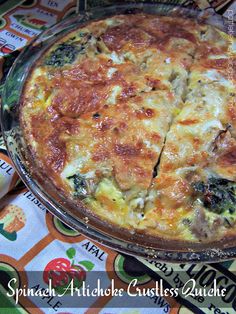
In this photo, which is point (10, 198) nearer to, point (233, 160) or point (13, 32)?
point (233, 160)

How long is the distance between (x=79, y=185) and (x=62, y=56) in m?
0.66

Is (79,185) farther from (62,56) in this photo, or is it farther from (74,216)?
(62,56)

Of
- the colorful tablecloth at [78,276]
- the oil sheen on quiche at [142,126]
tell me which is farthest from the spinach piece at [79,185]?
the colorful tablecloth at [78,276]

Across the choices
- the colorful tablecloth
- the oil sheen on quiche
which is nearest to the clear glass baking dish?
the oil sheen on quiche

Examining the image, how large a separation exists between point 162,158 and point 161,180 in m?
0.10

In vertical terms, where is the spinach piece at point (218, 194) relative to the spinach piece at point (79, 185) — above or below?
below

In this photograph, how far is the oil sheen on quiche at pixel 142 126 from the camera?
1.34 meters

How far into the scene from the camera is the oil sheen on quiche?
1345 millimetres

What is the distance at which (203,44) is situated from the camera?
75.2 inches

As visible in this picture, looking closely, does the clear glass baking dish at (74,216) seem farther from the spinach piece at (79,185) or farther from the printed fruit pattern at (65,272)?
the printed fruit pattern at (65,272)

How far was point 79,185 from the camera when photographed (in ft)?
4.55

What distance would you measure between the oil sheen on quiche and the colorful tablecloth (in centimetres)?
17

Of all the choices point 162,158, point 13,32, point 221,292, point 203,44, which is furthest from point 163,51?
point 221,292

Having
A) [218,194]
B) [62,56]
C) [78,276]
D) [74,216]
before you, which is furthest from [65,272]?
[62,56]
